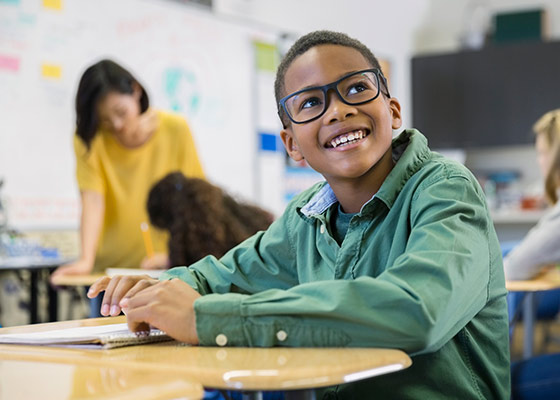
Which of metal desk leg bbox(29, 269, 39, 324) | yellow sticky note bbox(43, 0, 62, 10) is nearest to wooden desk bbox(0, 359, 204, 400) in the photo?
metal desk leg bbox(29, 269, 39, 324)

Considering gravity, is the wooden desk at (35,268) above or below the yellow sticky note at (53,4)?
below

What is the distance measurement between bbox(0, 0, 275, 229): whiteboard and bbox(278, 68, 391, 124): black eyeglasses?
9.97ft

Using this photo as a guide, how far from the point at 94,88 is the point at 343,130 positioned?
218 cm

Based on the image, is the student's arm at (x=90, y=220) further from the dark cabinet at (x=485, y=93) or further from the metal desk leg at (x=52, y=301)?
the dark cabinet at (x=485, y=93)

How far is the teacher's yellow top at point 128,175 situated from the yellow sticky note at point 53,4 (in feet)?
4.59

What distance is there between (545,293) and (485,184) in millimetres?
3236

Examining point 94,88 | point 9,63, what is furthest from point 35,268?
point 9,63

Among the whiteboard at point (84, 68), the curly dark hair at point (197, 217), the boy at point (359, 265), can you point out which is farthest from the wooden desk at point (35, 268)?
the boy at point (359, 265)

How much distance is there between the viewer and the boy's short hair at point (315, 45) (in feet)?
4.21

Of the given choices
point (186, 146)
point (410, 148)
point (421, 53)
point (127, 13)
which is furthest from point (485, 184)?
point (410, 148)

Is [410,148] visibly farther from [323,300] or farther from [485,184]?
[485,184]

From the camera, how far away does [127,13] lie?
16.0 ft

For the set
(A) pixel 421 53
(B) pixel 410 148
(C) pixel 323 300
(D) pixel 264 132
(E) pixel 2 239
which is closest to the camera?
(C) pixel 323 300

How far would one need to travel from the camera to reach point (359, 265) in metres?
1.21
